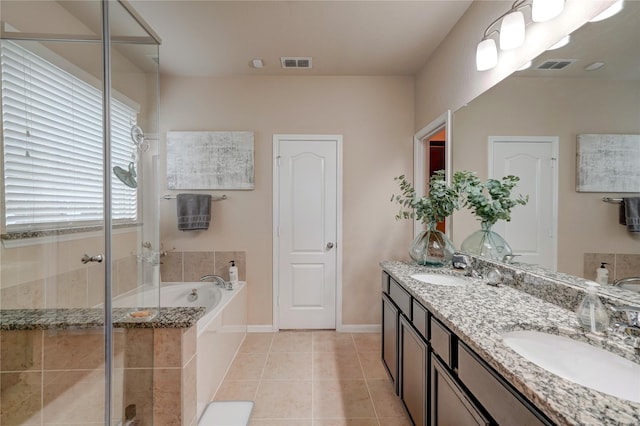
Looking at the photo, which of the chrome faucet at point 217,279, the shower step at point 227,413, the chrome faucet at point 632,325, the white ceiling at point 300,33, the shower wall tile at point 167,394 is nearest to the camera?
the chrome faucet at point 632,325

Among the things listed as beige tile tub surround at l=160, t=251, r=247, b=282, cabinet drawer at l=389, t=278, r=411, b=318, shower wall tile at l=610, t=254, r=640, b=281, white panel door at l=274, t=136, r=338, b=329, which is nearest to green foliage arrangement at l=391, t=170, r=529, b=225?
shower wall tile at l=610, t=254, r=640, b=281

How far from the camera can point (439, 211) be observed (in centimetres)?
203

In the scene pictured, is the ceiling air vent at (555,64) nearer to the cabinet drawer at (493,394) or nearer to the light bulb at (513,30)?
the light bulb at (513,30)

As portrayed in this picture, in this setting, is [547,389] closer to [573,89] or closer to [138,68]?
[573,89]

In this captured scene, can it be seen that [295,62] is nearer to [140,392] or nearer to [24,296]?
[24,296]

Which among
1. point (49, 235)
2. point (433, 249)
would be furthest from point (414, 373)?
point (49, 235)

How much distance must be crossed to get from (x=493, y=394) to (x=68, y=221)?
1922 mm

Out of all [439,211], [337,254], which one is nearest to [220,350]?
[337,254]

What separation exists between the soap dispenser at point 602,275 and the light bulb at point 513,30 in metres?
1.11

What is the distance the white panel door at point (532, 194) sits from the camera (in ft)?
4.22

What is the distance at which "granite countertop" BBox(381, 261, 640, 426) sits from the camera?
1.90ft

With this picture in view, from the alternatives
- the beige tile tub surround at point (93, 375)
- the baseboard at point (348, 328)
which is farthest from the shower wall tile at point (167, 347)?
the baseboard at point (348, 328)

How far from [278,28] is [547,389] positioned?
8.38 feet

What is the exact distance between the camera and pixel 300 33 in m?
2.21
